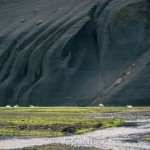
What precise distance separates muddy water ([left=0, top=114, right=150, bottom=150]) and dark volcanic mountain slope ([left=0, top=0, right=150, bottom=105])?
151 ft

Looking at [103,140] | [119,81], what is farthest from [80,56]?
[103,140]

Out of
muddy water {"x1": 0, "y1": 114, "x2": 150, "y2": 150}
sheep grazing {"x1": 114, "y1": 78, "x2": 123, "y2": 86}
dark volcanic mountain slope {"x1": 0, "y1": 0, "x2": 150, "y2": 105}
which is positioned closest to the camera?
muddy water {"x1": 0, "y1": 114, "x2": 150, "y2": 150}

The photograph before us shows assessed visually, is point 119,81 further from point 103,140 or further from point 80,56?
point 103,140

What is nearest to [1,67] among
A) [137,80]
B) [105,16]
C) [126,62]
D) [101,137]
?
[105,16]

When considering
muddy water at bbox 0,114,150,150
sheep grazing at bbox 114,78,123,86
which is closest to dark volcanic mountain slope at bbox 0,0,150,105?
sheep grazing at bbox 114,78,123,86

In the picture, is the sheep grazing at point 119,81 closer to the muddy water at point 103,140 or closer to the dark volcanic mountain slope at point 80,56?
the dark volcanic mountain slope at point 80,56

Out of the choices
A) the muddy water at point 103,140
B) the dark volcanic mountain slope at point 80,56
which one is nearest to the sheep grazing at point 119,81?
the dark volcanic mountain slope at point 80,56

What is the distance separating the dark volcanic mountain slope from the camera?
347 feet

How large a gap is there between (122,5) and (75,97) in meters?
27.3

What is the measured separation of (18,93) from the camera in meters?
126

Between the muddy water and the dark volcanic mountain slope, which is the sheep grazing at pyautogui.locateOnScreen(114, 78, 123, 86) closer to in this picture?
the dark volcanic mountain slope

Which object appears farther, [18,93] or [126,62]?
[18,93]

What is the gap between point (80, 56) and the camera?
404 feet

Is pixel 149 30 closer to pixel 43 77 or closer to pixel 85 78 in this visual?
pixel 85 78
